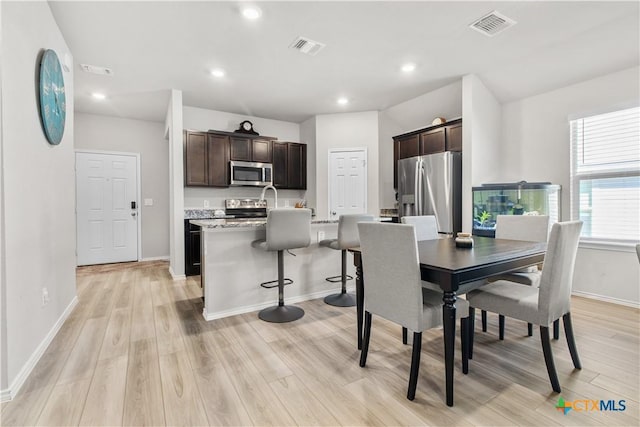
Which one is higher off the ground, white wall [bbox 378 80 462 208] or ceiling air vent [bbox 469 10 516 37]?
ceiling air vent [bbox 469 10 516 37]

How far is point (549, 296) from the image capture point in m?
1.66

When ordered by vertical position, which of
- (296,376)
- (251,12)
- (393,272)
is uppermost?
(251,12)

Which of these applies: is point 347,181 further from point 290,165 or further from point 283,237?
point 283,237

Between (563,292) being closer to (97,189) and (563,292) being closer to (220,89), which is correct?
(220,89)

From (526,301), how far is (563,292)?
256mm

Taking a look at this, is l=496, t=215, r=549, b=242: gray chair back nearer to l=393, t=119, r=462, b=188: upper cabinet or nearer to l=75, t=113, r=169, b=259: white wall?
l=393, t=119, r=462, b=188: upper cabinet

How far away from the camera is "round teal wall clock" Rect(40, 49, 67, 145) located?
2.21 meters

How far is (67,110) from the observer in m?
2.90

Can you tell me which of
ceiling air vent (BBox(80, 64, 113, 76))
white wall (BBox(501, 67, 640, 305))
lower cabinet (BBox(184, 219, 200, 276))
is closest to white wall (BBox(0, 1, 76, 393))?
ceiling air vent (BBox(80, 64, 113, 76))

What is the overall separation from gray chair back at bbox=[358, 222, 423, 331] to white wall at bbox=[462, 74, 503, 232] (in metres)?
2.34

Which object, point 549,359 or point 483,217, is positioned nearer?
point 549,359

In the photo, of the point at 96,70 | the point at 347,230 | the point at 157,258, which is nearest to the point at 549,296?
the point at 347,230

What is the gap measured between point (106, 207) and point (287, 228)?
4331 millimetres

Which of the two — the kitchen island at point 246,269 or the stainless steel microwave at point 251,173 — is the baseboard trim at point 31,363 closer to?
the kitchen island at point 246,269
